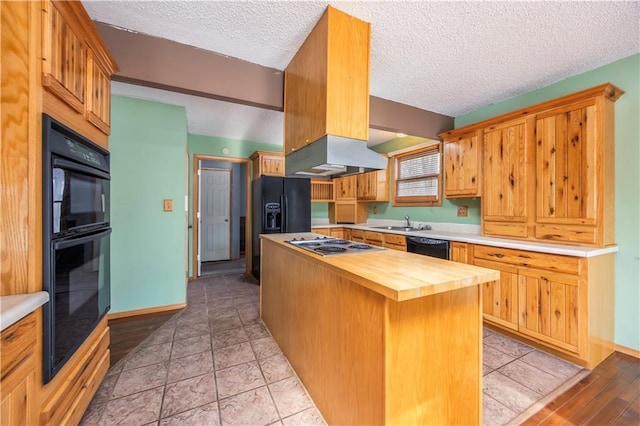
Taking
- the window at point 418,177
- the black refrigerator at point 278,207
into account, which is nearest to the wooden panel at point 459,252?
the window at point 418,177

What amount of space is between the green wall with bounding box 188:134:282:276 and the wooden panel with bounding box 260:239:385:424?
2789mm

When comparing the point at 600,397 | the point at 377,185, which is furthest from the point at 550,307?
the point at 377,185

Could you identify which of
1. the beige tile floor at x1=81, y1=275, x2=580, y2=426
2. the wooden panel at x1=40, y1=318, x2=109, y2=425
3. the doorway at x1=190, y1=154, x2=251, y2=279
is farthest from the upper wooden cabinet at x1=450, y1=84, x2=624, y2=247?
the doorway at x1=190, y1=154, x2=251, y2=279

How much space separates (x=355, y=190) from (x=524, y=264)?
3.10m

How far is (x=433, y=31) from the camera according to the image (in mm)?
1795

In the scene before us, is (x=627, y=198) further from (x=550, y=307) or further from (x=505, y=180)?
Answer: (x=550, y=307)

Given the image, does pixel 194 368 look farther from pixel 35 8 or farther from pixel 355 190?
pixel 355 190

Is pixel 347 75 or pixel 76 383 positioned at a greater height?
pixel 347 75

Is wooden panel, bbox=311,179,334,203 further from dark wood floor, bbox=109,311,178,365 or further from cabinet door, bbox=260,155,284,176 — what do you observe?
dark wood floor, bbox=109,311,178,365

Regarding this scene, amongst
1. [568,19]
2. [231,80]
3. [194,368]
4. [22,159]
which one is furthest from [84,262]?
[568,19]

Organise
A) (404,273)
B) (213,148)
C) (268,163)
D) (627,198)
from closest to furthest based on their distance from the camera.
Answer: (404,273) → (627,198) → (268,163) → (213,148)

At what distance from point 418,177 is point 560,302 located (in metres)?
2.41

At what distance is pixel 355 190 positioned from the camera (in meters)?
4.97

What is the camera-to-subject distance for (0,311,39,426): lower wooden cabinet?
0.81m
